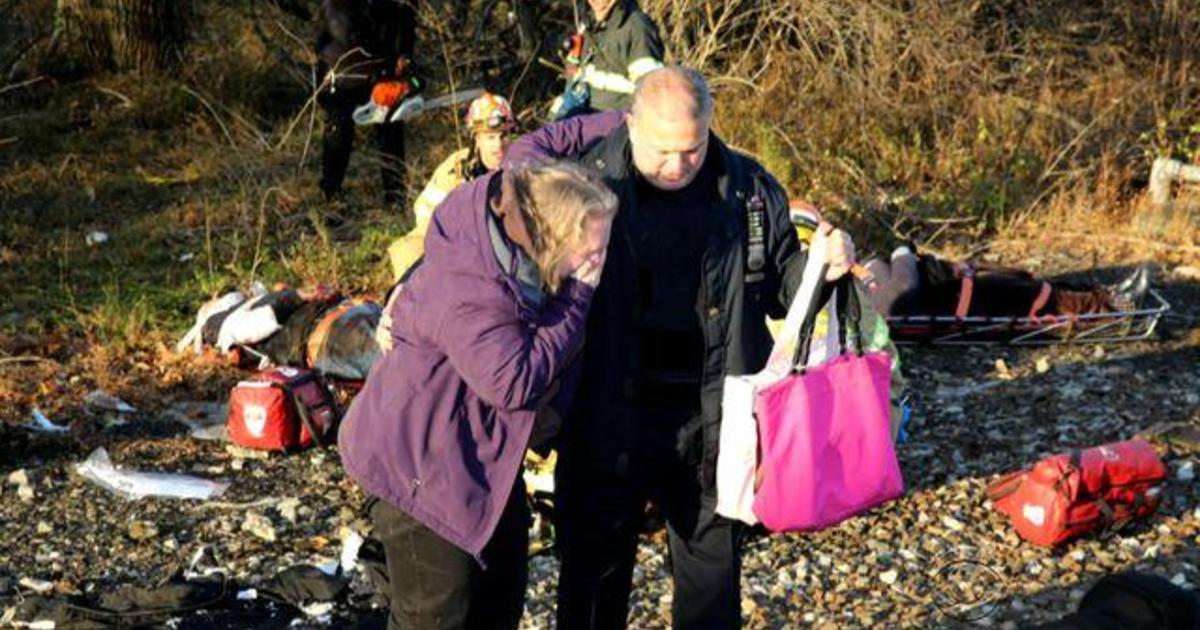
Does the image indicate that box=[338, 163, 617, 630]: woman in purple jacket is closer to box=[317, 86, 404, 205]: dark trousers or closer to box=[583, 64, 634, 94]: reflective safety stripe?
box=[583, 64, 634, 94]: reflective safety stripe

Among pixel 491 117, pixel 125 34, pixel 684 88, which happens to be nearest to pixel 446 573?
pixel 684 88

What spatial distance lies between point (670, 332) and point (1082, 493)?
7.85 ft

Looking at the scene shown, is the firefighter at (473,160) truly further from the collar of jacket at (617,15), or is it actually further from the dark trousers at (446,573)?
the dark trousers at (446,573)

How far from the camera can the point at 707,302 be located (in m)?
3.66

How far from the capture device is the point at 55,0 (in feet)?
46.4

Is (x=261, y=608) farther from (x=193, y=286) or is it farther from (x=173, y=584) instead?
(x=193, y=286)

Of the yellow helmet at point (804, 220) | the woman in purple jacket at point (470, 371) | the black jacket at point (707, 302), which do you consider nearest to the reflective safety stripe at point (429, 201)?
the yellow helmet at point (804, 220)

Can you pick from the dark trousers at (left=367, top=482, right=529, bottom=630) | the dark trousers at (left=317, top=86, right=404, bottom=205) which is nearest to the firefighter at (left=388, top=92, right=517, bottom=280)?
the dark trousers at (left=367, top=482, right=529, bottom=630)

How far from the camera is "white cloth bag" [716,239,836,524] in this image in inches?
143

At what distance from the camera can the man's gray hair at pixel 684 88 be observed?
350cm

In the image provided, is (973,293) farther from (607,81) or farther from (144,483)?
(144,483)

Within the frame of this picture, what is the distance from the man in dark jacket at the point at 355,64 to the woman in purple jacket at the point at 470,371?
21.3 feet

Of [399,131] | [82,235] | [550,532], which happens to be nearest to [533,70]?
[399,131]

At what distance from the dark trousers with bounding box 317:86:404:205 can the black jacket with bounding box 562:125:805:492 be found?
653 centimetres
